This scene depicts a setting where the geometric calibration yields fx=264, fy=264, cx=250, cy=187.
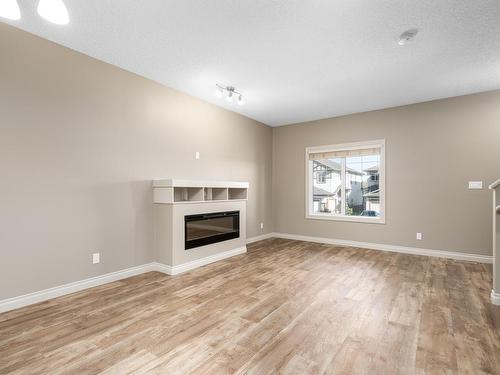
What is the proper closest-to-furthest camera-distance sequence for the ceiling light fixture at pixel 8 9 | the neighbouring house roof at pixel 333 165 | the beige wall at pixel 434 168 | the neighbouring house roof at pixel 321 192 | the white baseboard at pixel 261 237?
the ceiling light fixture at pixel 8 9 < the beige wall at pixel 434 168 < the neighbouring house roof at pixel 333 165 < the white baseboard at pixel 261 237 < the neighbouring house roof at pixel 321 192

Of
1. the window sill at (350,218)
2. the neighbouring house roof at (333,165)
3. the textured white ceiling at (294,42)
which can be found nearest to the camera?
the textured white ceiling at (294,42)

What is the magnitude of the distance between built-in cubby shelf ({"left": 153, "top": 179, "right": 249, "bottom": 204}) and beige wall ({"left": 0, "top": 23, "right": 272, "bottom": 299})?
0.21 m

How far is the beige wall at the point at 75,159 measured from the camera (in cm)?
263

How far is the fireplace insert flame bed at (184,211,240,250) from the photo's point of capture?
3.96m

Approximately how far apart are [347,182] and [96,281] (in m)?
4.90

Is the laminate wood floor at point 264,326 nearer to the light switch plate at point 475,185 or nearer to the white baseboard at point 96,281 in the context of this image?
the white baseboard at point 96,281

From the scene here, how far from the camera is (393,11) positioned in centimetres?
236

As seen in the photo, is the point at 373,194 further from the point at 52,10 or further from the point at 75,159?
the point at 52,10

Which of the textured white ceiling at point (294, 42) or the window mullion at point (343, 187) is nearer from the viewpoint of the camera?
the textured white ceiling at point (294, 42)

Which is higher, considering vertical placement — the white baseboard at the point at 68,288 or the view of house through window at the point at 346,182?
the view of house through window at the point at 346,182

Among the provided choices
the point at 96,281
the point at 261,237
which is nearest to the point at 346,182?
the point at 261,237

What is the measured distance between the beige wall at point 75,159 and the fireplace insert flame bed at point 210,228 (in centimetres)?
56

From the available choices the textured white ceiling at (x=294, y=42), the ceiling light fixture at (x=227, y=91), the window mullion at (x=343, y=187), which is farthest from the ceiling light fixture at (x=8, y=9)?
the window mullion at (x=343, y=187)

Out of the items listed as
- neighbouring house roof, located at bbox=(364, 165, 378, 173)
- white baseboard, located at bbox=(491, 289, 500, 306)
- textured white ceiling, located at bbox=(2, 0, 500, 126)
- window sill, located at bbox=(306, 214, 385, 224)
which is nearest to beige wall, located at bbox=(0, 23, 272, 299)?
textured white ceiling, located at bbox=(2, 0, 500, 126)
